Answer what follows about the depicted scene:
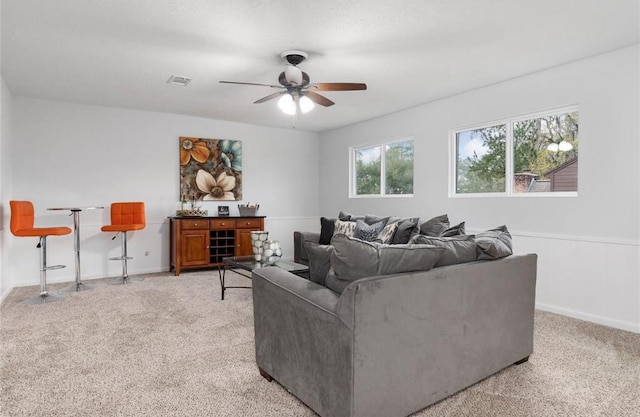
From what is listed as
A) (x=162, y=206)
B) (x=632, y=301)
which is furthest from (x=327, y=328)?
(x=162, y=206)

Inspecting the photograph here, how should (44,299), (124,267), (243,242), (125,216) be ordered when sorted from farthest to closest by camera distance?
(243,242) → (125,216) → (124,267) → (44,299)

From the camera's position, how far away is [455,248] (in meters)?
2.21

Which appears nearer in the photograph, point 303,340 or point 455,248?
point 303,340

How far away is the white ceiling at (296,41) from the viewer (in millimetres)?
2707

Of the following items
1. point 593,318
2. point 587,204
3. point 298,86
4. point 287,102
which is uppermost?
point 298,86

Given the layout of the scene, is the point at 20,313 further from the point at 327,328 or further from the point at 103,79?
the point at 327,328

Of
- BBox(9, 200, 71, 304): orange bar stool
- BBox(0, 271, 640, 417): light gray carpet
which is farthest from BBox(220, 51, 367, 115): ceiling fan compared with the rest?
BBox(9, 200, 71, 304): orange bar stool

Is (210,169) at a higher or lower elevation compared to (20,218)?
higher

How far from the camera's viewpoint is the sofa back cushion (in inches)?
71.6

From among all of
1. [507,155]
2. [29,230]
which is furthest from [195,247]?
[507,155]

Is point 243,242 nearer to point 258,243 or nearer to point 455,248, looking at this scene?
point 258,243

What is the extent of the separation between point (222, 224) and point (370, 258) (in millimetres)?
4460

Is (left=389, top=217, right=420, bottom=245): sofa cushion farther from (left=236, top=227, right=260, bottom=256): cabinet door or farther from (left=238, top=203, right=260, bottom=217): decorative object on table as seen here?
(left=238, top=203, right=260, bottom=217): decorative object on table

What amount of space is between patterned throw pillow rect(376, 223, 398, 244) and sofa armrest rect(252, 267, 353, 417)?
2.06m
